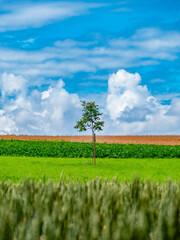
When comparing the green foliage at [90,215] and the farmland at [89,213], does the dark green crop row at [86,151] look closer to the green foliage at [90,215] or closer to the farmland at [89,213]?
the farmland at [89,213]

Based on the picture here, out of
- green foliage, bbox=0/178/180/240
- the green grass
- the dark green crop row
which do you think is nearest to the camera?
green foliage, bbox=0/178/180/240

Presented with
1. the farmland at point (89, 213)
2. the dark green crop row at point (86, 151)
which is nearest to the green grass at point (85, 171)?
the farmland at point (89, 213)

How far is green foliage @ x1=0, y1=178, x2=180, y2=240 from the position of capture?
116 inches

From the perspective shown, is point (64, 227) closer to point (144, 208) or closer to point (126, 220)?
point (126, 220)

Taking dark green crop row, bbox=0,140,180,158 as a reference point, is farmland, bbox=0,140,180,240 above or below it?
above

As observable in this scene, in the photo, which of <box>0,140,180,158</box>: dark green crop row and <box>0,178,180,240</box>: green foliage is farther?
<box>0,140,180,158</box>: dark green crop row

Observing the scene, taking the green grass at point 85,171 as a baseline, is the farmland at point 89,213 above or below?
above

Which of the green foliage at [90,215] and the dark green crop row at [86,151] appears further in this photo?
the dark green crop row at [86,151]

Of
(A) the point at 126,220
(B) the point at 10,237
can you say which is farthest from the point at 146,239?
(B) the point at 10,237

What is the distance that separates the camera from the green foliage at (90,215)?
294 centimetres

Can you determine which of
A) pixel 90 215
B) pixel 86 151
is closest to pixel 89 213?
pixel 90 215

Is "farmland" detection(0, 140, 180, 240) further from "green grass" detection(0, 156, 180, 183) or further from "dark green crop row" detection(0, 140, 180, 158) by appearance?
"dark green crop row" detection(0, 140, 180, 158)

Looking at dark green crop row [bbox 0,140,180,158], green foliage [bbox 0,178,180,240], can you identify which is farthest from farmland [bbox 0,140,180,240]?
dark green crop row [bbox 0,140,180,158]

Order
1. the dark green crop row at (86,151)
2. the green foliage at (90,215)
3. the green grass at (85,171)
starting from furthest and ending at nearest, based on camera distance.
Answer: the dark green crop row at (86,151) < the green grass at (85,171) < the green foliage at (90,215)
